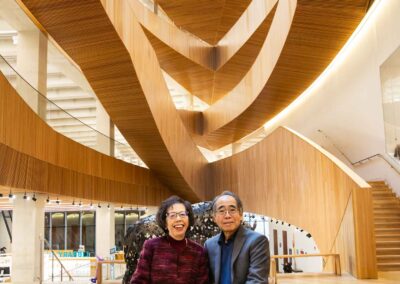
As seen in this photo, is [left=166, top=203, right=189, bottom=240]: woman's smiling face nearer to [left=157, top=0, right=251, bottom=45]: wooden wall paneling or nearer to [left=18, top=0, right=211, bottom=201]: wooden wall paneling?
[left=18, top=0, right=211, bottom=201]: wooden wall paneling

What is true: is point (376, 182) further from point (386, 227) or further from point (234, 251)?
point (234, 251)

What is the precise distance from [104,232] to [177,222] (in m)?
13.8

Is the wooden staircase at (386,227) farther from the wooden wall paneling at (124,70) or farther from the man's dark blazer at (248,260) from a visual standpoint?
the man's dark blazer at (248,260)

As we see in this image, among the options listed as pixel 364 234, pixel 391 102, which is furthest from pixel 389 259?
pixel 391 102

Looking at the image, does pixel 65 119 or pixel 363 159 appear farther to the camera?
pixel 363 159

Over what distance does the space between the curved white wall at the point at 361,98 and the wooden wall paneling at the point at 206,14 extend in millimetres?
4215

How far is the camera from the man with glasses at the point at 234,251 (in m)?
2.32

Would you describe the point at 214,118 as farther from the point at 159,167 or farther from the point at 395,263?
the point at 395,263

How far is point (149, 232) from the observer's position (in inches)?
118

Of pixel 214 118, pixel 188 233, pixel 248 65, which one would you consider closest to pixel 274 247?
pixel 214 118

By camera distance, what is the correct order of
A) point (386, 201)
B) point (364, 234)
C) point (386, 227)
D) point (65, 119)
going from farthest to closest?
point (386, 201)
point (65, 119)
point (386, 227)
point (364, 234)

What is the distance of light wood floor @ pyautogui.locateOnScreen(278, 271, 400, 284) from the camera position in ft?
23.6

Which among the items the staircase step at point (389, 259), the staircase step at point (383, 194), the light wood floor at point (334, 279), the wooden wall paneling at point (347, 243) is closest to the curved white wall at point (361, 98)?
the staircase step at point (383, 194)

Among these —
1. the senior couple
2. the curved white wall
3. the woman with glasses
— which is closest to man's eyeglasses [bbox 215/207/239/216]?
the senior couple
